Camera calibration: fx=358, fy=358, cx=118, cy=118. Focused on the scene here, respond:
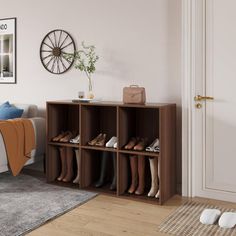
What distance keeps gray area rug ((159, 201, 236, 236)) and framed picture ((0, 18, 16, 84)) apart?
251 cm

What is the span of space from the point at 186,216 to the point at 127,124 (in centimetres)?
97

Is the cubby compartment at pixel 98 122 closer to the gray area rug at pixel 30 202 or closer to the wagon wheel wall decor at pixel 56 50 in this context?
the gray area rug at pixel 30 202

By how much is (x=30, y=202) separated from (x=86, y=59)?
1.53 meters

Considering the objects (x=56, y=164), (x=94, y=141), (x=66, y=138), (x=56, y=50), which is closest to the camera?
(x=94, y=141)

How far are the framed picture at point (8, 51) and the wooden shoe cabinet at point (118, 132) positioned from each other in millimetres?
981

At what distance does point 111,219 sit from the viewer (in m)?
2.62

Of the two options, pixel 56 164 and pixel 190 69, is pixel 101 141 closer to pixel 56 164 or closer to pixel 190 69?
pixel 56 164

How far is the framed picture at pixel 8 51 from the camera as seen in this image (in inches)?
163

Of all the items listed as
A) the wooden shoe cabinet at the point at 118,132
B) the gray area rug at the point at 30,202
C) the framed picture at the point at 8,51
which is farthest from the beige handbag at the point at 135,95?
the framed picture at the point at 8,51

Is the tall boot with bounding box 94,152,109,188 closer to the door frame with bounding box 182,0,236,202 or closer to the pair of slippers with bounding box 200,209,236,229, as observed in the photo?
the door frame with bounding box 182,0,236,202

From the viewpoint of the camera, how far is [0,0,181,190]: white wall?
3.26m

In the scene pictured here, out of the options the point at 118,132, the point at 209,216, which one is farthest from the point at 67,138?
the point at 209,216

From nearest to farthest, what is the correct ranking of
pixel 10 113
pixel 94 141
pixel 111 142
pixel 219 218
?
pixel 219 218 < pixel 111 142 < pixel 94 141 < pixel 10 113

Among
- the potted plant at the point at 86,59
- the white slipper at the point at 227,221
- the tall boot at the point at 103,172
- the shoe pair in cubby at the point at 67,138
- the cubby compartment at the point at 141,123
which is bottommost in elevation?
the white slipper at the point at 227,221
